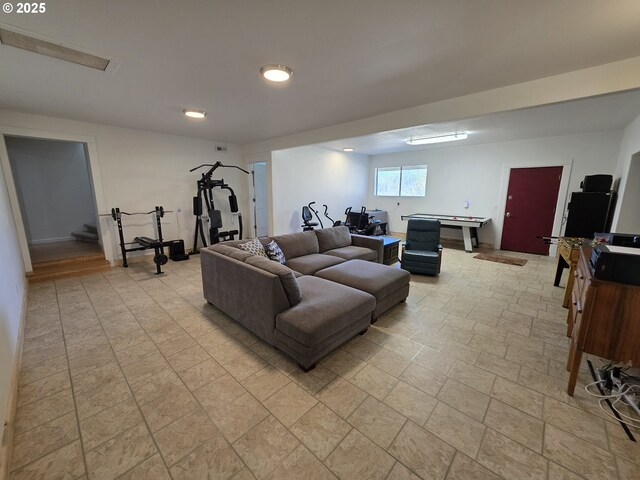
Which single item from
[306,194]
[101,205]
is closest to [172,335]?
[101,205]

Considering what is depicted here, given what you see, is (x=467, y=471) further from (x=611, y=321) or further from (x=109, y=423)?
(x=109, y=423)

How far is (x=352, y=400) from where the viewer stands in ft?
5.86

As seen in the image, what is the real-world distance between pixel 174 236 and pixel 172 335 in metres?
3.68

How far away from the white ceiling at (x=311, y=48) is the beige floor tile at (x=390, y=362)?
257 cm

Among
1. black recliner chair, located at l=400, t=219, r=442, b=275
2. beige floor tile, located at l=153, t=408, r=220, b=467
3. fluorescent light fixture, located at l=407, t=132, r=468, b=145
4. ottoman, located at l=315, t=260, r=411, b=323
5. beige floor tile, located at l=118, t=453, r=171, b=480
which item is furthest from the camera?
fluorescent light fixture, located at l=407, t=132, r=468, b=145

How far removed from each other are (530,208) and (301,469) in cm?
704

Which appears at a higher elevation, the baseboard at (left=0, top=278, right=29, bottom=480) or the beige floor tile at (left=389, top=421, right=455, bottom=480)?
the baseboard at (left=0, top=278, right=29, bottom=480)

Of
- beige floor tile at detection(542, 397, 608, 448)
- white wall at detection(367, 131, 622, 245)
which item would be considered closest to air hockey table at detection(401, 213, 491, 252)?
white wall at detection(367, 131, 622, 245)

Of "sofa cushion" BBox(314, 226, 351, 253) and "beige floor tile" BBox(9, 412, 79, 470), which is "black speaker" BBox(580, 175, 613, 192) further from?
"beige floor tile" BBox(9, 412, 79, 470)

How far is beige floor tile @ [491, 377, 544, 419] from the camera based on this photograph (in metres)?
1.72

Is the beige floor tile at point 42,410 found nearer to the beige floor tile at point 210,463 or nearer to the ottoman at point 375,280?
the beige floor tile at point 210,463

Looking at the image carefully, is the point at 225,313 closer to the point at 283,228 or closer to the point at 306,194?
the point at 283,228

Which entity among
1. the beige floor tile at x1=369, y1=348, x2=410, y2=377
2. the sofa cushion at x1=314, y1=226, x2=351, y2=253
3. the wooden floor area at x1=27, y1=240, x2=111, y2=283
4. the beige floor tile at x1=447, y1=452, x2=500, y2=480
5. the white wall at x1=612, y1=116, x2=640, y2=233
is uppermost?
the white wall at x1=612, y1=116, x2=640, y2=233

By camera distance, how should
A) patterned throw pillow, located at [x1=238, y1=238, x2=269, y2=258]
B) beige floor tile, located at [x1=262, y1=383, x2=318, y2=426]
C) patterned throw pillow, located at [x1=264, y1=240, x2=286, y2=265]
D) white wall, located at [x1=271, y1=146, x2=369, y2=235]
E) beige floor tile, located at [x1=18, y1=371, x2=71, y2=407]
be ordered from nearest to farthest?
1. beige floor tile, located at [x1=262, y1=383, x2=318, y2=426]
2. beige floor tile, located at [x1=18, y1=371, x2=71, y2=407]
3. patterned throw pillow, located at [x1=238, y1=238, x2=269, y2=258]
4. patterned throw pillow, located at [x1=264, y1=240, x2=286, y2=265]
5. white wall, located at [x1=271, y1=146, x2=369, y2=235]
